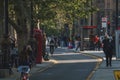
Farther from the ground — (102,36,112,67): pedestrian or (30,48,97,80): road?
(102,36,112,67): pedestrian

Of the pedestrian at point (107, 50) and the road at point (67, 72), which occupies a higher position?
the pedestrian at point (107, 50)

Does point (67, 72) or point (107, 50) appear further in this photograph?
point (107, 50)

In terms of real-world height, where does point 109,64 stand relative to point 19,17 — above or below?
below

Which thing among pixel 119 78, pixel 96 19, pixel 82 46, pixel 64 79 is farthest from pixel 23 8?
pixel 96 19

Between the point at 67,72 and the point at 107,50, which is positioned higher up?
the point at 107,50

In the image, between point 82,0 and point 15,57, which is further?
point 82,0

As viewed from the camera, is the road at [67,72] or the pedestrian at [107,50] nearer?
the road at [67,72]

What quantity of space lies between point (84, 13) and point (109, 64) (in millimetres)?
5541

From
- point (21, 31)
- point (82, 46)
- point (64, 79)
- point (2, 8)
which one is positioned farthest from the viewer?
point (82, 46)

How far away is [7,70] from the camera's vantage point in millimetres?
24047

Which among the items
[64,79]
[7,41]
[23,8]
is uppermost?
[23,8]

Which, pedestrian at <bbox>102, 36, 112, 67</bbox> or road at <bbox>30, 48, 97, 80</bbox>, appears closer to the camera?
road at <bbox>30, 48, 97, 80</bbox>

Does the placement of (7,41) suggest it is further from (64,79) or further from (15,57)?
(15,57)

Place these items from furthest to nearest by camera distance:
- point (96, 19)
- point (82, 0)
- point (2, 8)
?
point (96, 19), point (82, 0), point (2, 8)
